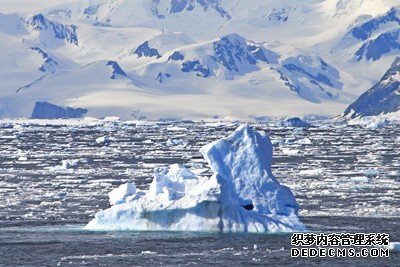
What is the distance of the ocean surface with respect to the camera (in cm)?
4481

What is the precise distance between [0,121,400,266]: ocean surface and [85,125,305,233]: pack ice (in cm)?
87

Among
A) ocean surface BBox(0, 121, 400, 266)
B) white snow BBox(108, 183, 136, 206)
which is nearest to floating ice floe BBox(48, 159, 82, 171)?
ocean surface BBox(0, 121, 400, 266)

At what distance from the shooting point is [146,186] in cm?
7031

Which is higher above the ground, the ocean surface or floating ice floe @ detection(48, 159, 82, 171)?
floating ice floe @ detection(48, 159, 82, 171)

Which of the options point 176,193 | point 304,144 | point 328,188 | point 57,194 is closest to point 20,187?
point 57,194

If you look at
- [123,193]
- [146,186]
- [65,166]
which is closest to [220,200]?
[123,193]

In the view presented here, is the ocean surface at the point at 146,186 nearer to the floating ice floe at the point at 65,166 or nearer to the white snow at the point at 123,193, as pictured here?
the floating ice floe at the point at 65,166

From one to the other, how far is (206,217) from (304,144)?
244 feet

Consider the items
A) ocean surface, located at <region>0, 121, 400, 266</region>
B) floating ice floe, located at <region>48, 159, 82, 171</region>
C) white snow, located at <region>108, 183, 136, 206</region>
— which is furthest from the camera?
floating ice floe, located at <region>48, 159, 82, 171</region>

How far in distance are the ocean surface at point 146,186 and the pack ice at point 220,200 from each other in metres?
0.87

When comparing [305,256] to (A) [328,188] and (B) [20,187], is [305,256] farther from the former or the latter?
(B) [20,187]

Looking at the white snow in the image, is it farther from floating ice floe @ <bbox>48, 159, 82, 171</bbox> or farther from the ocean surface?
floating ice floe @ <bbox>48, 159, 82, 171</bbox>

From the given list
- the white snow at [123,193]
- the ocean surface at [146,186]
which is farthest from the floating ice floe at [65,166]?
the white snow at [123,193]

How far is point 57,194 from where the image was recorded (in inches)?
2591
